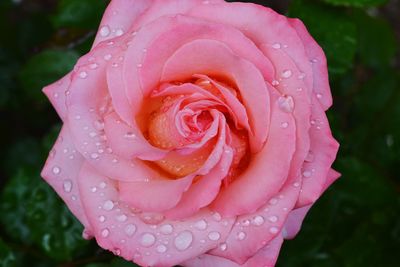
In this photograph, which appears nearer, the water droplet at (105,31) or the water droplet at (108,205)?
the water droplet at (108,205)

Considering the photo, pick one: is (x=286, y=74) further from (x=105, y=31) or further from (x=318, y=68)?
(x=105, y=31)

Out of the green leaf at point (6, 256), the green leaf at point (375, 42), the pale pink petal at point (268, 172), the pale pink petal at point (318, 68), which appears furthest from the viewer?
the green leaf at point (375, 42)

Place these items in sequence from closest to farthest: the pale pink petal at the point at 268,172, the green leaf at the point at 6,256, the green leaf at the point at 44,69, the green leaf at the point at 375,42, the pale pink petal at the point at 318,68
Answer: the pale pink petal at the point at 268,172, the pale pink petal at the point at 318,68, the green leaf at the point at 6,256, the green leaf at the point at 44,69, the green leaf at the point at 375,42

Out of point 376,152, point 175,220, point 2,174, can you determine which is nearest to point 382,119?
point 376,152

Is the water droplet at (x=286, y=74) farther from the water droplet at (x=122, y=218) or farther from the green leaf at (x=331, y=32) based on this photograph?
the green leaf at (x=331, y=32)

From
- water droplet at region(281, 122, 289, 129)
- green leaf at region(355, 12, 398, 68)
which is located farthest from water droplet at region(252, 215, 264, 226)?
green leaf at region(355, 12, 398, 68)

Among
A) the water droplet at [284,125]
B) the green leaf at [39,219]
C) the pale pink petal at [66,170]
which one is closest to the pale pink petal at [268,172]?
the water droplet at [284,125]

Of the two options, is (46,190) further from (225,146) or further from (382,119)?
(382,119)
